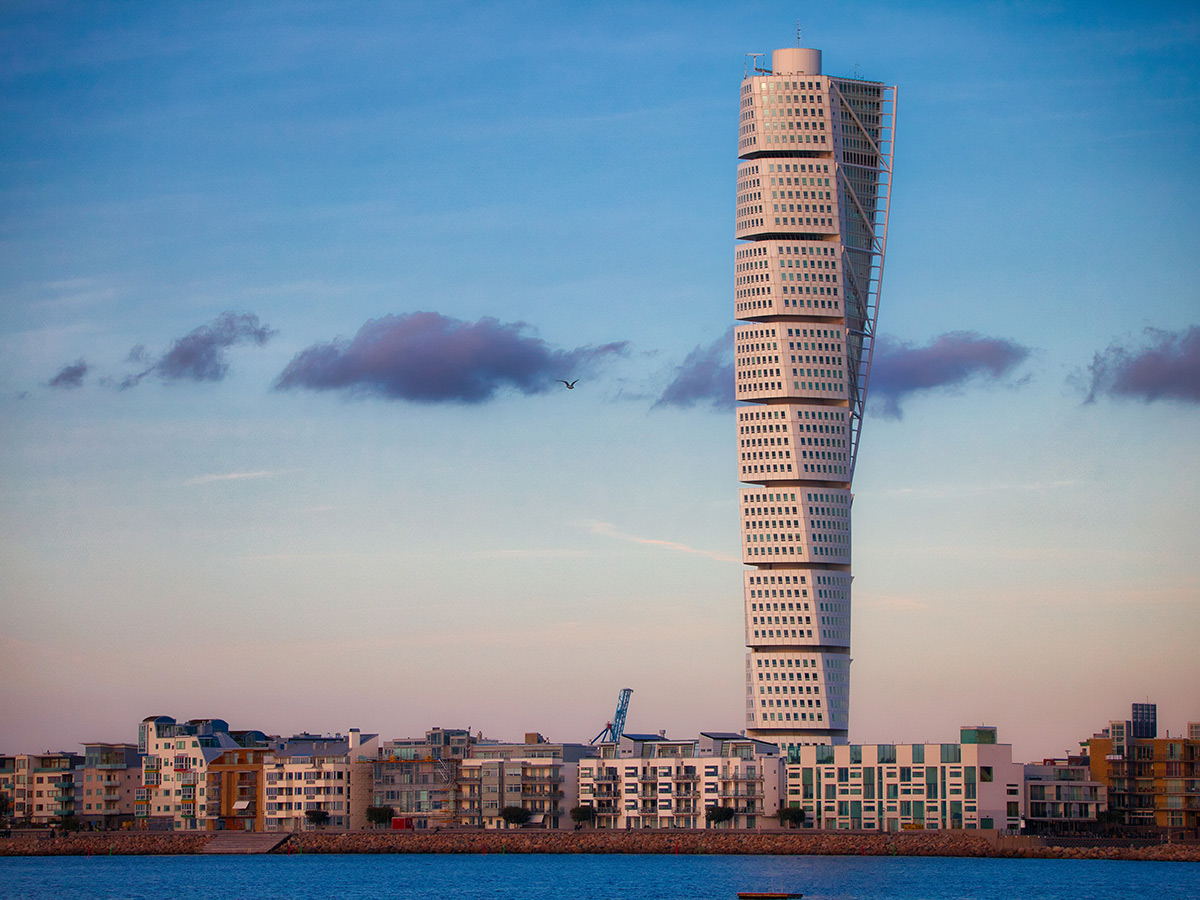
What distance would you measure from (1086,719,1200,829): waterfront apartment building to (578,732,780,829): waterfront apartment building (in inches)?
1005

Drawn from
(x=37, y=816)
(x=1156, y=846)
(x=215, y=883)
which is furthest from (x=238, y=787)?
(x=1156, y=846)

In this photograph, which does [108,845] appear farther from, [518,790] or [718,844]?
[718,844]

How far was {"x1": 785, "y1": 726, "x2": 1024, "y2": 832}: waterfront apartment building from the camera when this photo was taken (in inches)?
6358

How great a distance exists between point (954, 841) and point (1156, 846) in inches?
543

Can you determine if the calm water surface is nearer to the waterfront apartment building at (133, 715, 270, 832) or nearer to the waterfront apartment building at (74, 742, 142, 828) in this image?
the waterfront apartment building at (133, 715, 270, 832)

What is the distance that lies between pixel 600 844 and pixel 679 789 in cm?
1042

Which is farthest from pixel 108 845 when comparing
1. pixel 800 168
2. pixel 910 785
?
pixel 800 168

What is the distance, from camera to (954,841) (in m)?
155

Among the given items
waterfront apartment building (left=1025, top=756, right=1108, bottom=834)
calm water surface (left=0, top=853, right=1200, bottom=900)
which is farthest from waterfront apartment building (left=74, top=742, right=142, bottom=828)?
waterfront apartment building (left=1025, top=756, right=1108, bottom=834)

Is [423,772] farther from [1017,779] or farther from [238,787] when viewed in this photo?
[1017,779]

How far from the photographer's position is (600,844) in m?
162

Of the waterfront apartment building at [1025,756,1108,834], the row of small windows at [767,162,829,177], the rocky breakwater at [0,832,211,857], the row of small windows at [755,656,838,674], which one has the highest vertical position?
the row of small windows at [767,162,829,177]

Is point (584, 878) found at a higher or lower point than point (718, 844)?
lower

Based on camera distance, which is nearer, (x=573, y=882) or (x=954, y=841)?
(x=573, y=882)
